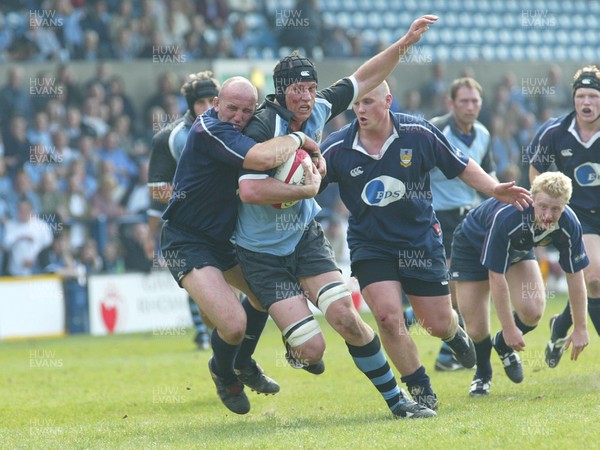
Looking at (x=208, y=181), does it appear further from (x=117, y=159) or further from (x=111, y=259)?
(x=117, y=159)

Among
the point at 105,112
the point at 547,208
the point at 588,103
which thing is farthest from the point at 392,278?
the point at 105,112

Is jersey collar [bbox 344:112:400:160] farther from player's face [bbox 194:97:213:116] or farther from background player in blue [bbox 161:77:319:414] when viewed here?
player's face [bbox 194:97:213:116]

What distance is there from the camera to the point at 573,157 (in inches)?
380

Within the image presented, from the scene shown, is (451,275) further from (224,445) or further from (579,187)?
(224,445)

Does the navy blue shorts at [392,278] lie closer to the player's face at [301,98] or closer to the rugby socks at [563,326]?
the player's face at [301,98]

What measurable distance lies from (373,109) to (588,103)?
225cm

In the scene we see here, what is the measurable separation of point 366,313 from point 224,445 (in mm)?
11289

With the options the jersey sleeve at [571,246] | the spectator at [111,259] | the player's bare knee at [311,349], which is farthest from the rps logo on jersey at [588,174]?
the spectator at [111,259]

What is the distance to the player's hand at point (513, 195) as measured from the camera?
7.61 meters

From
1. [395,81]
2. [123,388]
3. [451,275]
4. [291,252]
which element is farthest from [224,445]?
[395,81]

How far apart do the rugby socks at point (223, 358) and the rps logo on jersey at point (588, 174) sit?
3.56 metres

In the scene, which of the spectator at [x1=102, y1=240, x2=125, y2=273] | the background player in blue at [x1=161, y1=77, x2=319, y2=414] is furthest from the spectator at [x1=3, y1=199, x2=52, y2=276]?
the background player in blue at [x1=161, y1=77, x2=319, y2=414]

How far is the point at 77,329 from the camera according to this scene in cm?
1684

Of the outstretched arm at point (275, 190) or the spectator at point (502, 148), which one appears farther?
the spectator at point (502, 148)
